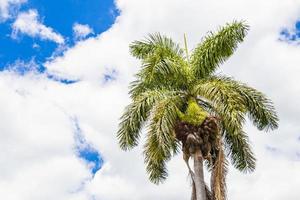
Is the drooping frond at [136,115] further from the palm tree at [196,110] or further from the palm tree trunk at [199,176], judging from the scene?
the palm tree trunk at [199,176]

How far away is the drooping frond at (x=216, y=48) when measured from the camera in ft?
74.4

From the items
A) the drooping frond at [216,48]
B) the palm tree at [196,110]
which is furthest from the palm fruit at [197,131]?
the drooping frond at [216,48]

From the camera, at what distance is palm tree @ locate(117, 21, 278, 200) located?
2053 centimetres

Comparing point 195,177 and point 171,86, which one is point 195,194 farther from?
point 171,86

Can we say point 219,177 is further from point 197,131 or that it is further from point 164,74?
point 164,74

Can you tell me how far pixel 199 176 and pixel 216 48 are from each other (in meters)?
5.37

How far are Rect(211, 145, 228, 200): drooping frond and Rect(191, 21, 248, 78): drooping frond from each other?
3.56m

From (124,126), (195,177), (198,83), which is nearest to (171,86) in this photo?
(198,83)

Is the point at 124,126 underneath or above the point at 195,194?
above

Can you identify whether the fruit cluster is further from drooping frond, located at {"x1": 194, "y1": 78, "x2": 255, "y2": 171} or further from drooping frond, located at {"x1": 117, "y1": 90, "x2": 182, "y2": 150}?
drooping frond, located at {"x1": 117, "y1": 90, "x2": 182, "y2": 150}

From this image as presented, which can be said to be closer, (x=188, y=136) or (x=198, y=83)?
(x=188, y=136)

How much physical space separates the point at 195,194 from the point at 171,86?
14.4ft

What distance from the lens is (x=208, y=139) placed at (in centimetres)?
2086

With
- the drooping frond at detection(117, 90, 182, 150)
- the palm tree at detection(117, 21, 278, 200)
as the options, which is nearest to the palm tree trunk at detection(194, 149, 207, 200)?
the palm tree at detection(117, 21, 278, 200)
